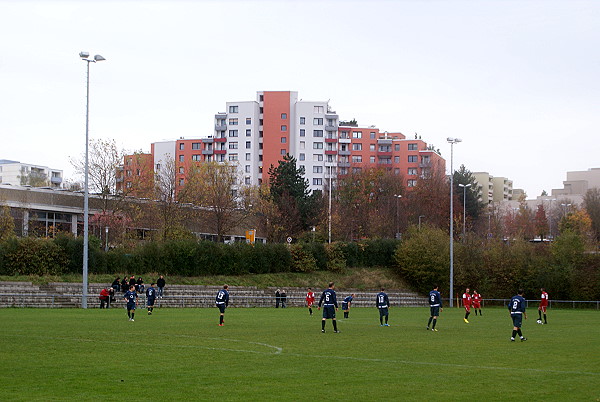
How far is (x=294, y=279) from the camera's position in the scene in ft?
243

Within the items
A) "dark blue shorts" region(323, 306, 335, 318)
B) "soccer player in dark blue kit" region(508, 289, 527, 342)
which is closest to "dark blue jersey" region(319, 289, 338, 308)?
"dark blue shorts" region(323, 306, 335, 318)

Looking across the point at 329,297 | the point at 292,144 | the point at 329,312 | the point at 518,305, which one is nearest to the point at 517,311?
the point at 518,305

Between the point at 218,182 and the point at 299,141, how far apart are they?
62750mm

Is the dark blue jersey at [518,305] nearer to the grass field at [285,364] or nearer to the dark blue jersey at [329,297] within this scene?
the grass field at [285,364]

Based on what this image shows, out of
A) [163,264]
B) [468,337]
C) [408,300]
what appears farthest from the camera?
[408,300]

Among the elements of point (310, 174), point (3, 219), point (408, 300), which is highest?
point (310, 174)

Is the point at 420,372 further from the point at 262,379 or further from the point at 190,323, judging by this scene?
the point at 190,323

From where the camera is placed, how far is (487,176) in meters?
200

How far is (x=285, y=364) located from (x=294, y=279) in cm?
5451

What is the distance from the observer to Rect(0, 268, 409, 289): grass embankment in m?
60.4

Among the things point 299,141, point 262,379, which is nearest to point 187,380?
point 262,379

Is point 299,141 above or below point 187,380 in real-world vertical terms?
above

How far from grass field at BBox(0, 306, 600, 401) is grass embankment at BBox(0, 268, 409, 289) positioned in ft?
93.0

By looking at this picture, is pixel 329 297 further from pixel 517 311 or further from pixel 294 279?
pixel 294 279
